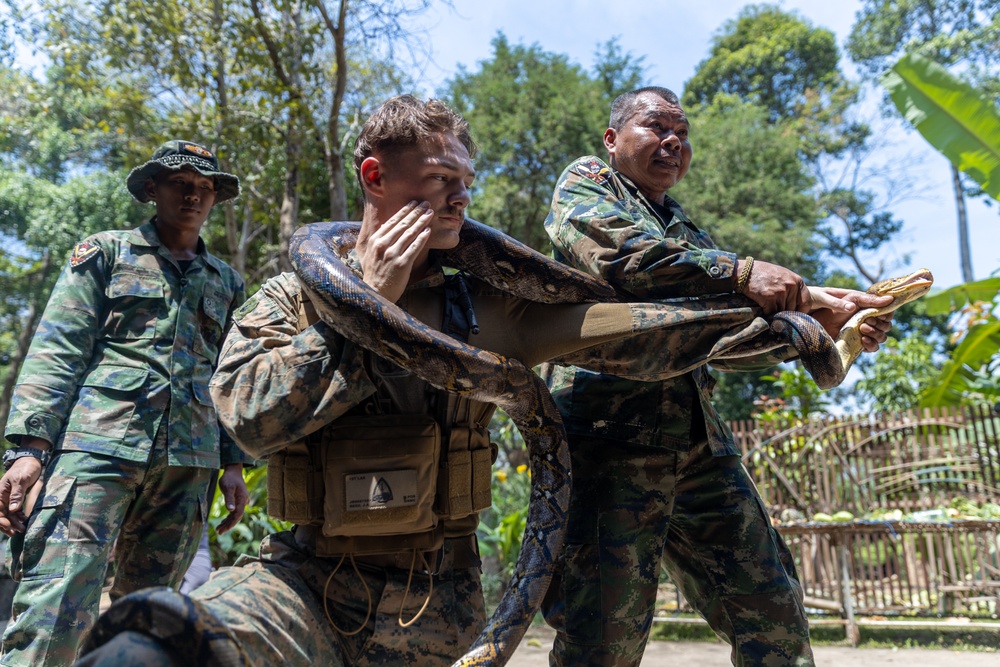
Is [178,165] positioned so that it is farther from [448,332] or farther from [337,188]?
[337,188]

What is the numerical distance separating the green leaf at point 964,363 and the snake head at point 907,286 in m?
9.43

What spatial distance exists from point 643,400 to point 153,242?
9.03ft

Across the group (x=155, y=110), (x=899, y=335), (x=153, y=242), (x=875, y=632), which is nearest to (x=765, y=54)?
(x=899, y=335)

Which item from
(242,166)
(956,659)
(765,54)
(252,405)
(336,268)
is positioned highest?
(765,54)

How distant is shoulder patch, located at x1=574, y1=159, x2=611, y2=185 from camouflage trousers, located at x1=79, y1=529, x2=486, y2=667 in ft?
5.20

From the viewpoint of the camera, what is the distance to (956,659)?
6863mm

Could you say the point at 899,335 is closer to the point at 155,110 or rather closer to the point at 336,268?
the point at 155,110

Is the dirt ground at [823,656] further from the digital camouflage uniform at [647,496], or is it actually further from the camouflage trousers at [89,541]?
the digital camouflage uniform at [647,496]

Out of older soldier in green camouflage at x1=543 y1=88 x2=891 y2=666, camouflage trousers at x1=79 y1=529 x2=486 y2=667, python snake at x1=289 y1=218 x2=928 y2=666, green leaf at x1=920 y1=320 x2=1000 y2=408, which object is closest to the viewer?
camouflage trousers at x1=79 y1=529 x2=486 y2=667

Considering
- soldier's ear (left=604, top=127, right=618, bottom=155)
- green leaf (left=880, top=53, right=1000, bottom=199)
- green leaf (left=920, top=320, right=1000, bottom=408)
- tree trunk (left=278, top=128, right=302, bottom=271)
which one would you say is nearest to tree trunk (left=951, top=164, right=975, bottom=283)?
green leaf (left=920, top=320, right=1000, bottom=408)

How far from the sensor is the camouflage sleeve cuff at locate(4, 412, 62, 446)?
350cm

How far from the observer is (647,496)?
9.95 ft

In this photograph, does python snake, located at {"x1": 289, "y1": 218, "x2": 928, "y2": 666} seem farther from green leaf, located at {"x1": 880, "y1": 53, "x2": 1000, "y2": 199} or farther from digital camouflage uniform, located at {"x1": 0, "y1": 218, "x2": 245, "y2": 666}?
green leaf, located at {"x1": 880, "y1": 53, "x2": 1000, "y2": 199}

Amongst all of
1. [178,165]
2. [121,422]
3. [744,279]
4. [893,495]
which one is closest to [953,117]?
[893,495]
